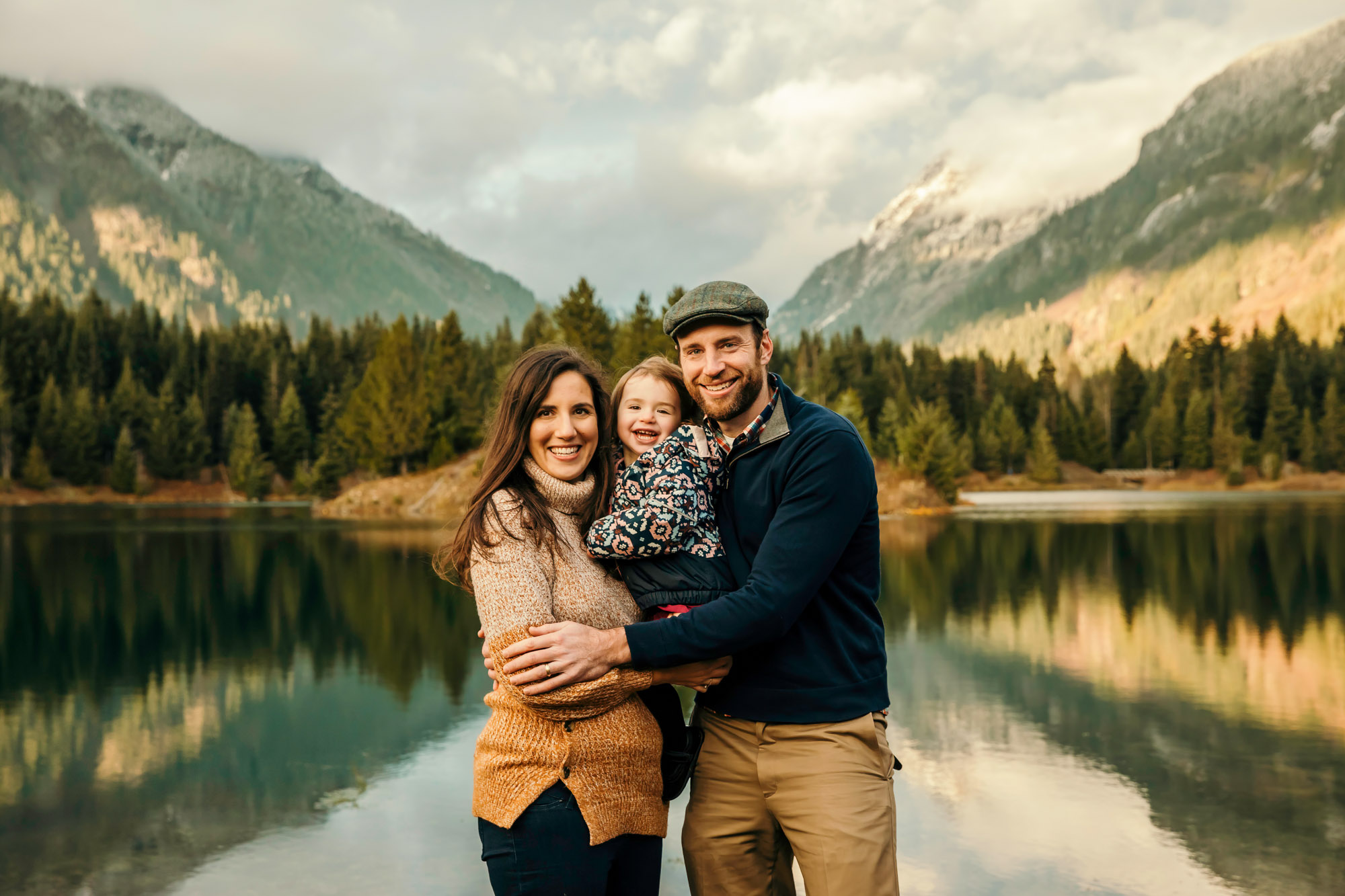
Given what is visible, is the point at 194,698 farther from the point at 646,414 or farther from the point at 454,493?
the point at 454,493

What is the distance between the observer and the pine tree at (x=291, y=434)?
257 ft

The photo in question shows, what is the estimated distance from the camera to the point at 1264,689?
12.6 m

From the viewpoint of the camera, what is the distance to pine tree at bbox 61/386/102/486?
240 ft

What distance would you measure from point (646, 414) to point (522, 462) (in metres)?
0.80

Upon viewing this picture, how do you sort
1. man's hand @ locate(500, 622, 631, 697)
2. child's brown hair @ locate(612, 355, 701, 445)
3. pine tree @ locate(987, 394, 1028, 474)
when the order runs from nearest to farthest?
1. man's hand @ locate(500, 622, 631, 697)
2. child's brown hair @ locate(612, 355, 701, 445)
3. pine tree @ locate(987, 394, 1028, 474)

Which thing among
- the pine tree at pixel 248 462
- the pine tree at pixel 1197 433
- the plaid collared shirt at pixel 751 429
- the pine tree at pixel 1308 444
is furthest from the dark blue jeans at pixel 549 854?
the pine tree at pixel 1308 444

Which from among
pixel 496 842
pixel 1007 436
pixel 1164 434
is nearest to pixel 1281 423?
pixel 1164 434

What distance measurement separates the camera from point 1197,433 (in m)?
91.6

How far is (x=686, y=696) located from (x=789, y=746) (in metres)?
9.00

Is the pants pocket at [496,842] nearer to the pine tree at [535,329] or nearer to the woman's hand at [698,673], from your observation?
the woman's hand at [698,673]

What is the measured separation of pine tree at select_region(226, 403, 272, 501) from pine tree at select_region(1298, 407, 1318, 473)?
3831 inches

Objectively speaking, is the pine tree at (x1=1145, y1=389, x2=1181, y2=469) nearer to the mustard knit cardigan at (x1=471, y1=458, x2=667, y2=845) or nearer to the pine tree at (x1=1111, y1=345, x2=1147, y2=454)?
the pine tree at (x1=1111, y1=345, x2=1147, y2=454)

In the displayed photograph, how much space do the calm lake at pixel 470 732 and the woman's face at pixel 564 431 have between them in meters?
4.46

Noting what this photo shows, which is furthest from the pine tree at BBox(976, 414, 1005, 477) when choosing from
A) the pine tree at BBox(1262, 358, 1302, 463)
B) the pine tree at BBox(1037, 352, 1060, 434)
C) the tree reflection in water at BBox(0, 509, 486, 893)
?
the tree reflection in water at BBox(0, 509, 486, 893)
